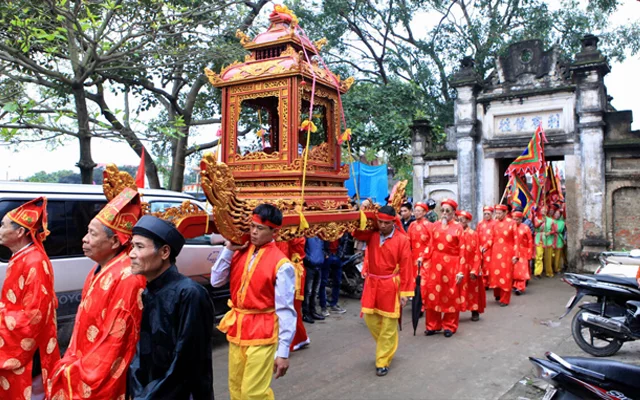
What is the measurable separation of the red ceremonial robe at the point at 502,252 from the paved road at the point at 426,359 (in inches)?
33.4

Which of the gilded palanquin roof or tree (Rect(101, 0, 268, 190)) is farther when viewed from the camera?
tree (Rect(101, 0, 268, 190))

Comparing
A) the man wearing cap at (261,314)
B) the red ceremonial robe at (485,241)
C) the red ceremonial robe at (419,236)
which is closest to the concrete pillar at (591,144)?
the red ceremonial robe at (485,241)

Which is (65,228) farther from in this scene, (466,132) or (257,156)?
(466,132)

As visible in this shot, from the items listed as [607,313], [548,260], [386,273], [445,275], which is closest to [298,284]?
[386,273]

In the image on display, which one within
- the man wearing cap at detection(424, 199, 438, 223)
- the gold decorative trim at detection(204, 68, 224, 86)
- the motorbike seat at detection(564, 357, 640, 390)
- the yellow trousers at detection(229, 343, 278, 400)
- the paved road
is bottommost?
the paved road

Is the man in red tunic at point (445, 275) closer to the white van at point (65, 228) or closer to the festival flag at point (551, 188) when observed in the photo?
the white van at point (65, 228)

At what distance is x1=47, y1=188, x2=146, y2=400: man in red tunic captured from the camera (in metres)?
2.32

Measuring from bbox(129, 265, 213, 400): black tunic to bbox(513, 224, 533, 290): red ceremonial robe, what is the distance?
793cm

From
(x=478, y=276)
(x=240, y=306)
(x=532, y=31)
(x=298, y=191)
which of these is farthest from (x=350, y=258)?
(x=532, y=31)

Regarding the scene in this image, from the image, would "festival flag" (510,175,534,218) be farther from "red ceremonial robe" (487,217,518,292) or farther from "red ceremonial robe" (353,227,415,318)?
"red ceremonial robe" (353,227,415,318)

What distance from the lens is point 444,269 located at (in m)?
6.68

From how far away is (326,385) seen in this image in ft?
15.5

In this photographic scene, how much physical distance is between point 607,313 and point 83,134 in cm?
661

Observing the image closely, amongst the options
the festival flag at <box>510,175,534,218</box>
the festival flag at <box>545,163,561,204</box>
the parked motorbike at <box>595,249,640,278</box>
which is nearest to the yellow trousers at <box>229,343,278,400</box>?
the parked motorbike at <box>595,249,640,278</box>
